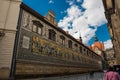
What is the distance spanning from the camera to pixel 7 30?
395 inches

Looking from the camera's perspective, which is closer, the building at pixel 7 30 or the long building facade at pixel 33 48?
the building at pixel 7 30

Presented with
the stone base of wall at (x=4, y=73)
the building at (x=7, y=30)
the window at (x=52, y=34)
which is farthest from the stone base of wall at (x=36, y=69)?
the window at (x=52, y=34)

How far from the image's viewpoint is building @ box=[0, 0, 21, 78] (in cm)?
916

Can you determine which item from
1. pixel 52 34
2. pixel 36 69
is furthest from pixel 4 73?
pixel 52 34

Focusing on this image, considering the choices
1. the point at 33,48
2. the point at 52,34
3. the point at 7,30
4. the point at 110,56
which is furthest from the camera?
the point at 110,56

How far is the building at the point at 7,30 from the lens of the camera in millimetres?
9156

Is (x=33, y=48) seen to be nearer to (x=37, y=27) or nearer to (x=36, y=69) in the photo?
(x=36, y=69)

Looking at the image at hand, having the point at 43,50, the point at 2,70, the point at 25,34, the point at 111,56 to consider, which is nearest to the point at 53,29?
the point at 43,50

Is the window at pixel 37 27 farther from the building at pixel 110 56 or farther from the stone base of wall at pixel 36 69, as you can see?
the building at pixel 110 56

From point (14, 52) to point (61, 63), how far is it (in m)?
7.86

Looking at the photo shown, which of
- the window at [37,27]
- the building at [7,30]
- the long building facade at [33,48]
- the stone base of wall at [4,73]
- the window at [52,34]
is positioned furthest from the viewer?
the window at [52,34]

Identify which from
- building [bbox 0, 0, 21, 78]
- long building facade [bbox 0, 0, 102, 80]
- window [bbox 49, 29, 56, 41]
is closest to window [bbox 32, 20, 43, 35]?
long building facade [bbox 0, 0, 102, 80]

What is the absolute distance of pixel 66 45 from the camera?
18578 mm

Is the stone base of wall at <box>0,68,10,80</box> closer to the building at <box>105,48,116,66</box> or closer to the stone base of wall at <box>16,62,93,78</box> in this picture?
the stone base of wall at <box>16,62,93,78</box>
